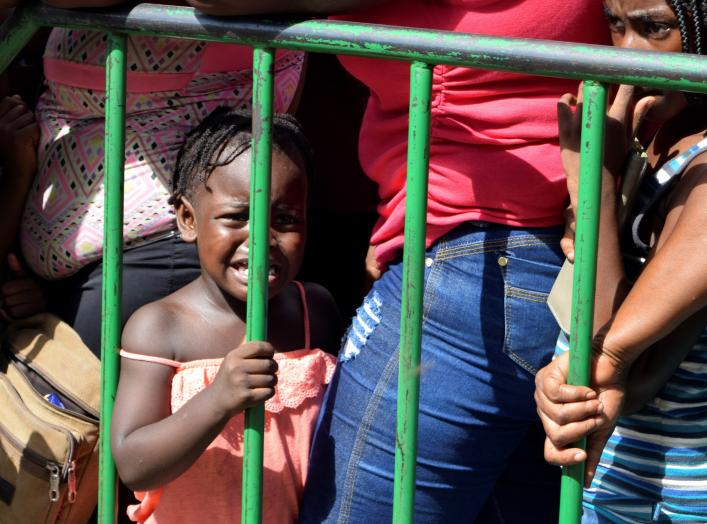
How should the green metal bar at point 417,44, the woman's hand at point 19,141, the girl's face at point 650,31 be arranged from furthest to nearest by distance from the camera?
the woman's hand at point 19,141 → the girl's face at point 650,31 → the green metal bar at point 417,44

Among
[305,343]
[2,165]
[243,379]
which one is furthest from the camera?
[2,165]

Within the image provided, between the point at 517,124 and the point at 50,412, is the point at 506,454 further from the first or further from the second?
the point at 50,412

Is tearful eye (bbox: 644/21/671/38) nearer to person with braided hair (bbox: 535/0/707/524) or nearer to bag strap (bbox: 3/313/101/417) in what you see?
person with braided hair (bbox: 535/0/707/524)

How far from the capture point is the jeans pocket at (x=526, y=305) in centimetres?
202

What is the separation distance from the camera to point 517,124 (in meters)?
2.01

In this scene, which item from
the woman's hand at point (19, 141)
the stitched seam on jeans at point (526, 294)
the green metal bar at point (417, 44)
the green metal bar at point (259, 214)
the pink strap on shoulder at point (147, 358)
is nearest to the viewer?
the green metal bar at point (417, 44)

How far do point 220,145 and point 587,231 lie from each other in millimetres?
931

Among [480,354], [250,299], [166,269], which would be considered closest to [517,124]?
[480,354]

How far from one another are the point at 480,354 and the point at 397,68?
1.73ft

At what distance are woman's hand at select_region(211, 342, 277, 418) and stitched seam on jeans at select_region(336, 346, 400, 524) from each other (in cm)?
20

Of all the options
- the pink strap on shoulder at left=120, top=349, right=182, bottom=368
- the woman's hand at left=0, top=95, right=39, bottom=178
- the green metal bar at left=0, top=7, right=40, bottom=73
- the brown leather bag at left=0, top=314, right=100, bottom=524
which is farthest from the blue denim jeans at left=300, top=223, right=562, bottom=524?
the woman's hand at left=0, top=95, right=39, bottom=178

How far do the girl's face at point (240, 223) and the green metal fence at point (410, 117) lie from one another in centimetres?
27

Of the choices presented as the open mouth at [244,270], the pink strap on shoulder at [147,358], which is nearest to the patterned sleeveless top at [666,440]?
the open mouth at [244,270]

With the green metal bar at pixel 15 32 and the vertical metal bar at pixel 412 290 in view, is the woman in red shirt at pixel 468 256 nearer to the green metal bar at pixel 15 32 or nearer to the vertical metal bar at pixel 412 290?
the vertical metal bar at pixel 412 290
